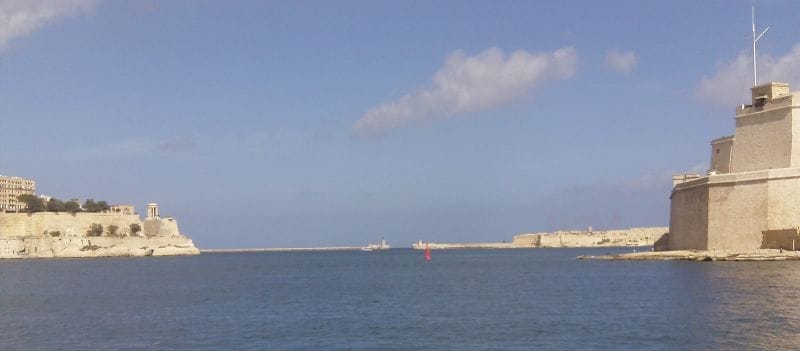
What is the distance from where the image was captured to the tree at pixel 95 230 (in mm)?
72250

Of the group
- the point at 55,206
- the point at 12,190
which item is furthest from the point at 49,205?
the point at 12,190

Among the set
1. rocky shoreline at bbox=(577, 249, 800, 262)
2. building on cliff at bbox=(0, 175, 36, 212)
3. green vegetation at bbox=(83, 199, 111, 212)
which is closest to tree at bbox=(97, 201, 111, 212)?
green vegetation at bbox=(83, 199, 111, 212)

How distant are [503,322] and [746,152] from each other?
91.1 feet

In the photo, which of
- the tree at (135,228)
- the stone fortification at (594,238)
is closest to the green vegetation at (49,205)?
the tree at (135,228)

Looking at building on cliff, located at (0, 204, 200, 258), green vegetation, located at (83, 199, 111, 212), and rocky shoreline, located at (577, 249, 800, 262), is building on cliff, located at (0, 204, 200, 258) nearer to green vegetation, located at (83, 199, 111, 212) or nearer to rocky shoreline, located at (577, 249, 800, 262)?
green vegetation, located at (83, 199, 111, 212)

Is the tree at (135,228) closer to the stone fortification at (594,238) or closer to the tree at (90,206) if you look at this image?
the tree at (90,206)

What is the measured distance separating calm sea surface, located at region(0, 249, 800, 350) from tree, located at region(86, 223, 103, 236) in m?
40.4

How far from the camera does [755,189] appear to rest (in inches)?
1500

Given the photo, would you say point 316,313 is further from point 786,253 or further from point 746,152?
point 746,152

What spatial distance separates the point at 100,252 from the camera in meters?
72.9

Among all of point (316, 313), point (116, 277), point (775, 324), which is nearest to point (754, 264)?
point (775, 324)

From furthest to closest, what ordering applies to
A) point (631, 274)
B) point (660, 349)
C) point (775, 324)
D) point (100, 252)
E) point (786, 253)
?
point (100, 252)
point (786, 253)
point (631, 274)
point (775, 324)
point (660, 349)

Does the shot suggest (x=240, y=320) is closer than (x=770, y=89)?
Yes

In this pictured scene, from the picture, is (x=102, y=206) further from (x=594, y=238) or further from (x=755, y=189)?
(x=755, y=189)
